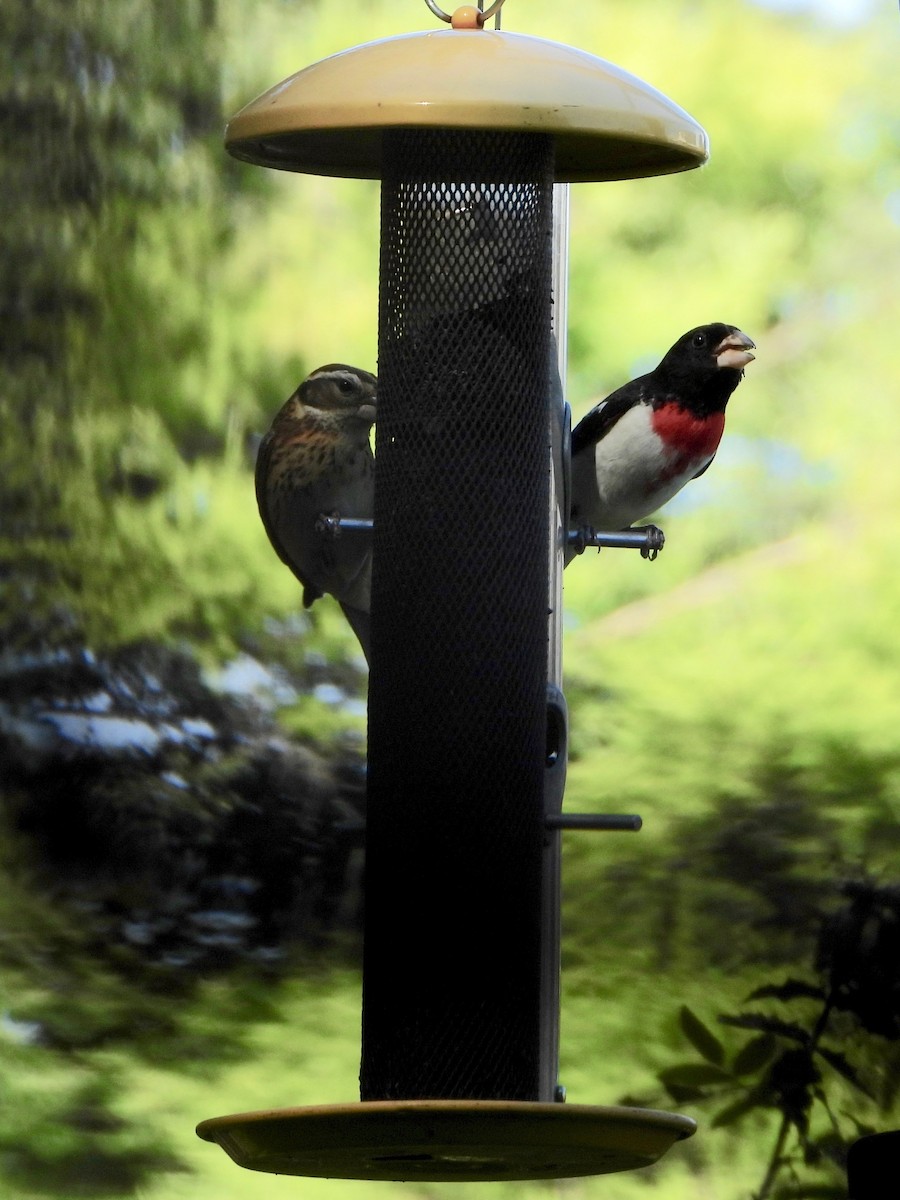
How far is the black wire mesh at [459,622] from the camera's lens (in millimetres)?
1692

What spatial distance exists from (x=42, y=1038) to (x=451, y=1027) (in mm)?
3716

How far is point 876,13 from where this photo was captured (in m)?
5.64

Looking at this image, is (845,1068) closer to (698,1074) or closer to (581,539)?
(698,1074)

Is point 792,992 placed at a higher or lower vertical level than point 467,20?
lower

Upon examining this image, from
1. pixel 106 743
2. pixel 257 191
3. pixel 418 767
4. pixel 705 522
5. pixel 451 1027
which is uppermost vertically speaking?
pixel 257 191

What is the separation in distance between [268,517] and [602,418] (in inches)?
19.0

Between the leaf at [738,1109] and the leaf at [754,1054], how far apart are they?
8cm

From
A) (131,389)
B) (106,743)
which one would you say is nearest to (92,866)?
(106,743)

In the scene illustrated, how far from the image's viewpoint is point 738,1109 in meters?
5.34

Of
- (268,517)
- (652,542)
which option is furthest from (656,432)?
(268,517)

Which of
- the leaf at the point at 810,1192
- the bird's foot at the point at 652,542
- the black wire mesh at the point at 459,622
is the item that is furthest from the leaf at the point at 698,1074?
the black wire mesh at the point at 459,622

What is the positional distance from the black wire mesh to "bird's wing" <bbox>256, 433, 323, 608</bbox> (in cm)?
62

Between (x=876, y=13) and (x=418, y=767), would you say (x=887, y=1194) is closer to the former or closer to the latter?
(x=418, y=767)

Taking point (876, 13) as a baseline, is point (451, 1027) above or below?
below
